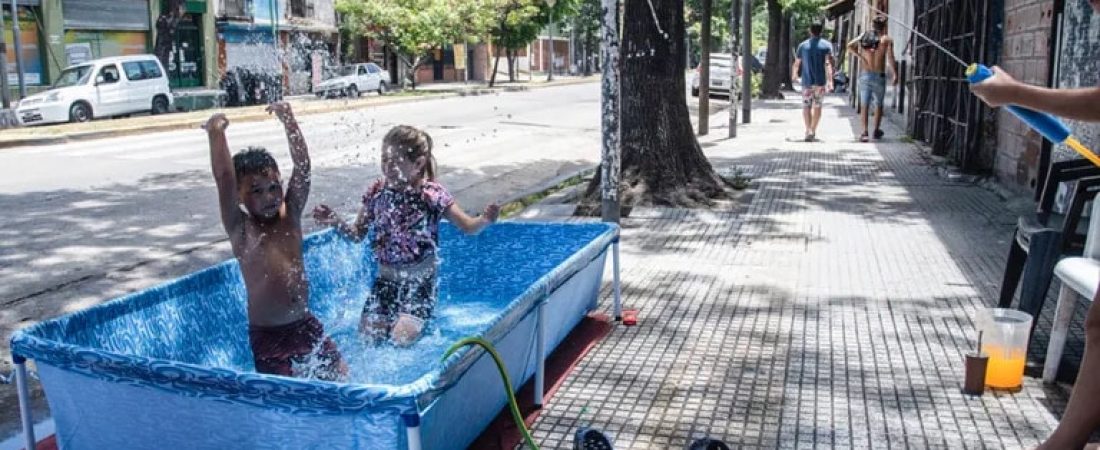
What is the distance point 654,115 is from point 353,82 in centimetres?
2626

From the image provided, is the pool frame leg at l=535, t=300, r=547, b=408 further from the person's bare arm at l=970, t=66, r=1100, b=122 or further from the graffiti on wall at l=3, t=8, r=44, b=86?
the graffiti on wall at l=3, t=8, r=44, b=86

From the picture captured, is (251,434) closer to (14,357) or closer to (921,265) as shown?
(14,357)

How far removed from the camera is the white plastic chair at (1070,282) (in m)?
3.70

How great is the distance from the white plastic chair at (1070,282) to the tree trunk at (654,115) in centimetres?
490

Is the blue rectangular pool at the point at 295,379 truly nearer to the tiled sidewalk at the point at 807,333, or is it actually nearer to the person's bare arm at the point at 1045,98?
the tiled sidewalk at the point at 807,333

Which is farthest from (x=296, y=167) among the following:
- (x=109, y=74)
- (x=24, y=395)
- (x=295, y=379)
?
(x=109, y=74)

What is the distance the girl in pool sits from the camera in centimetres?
424

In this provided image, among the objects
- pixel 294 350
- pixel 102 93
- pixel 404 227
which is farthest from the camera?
pixel 102 93

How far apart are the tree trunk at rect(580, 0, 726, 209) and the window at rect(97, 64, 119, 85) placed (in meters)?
17.2

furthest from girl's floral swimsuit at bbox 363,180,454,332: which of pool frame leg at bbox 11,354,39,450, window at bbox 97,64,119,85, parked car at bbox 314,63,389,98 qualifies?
parked car at bbox 314,63,389,98

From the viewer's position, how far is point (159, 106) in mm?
24000

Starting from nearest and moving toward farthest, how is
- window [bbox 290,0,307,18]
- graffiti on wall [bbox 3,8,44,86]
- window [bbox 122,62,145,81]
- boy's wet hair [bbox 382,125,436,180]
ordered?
boy's wet hair [bbox 382,125,436,180] → window [bbox 122,62,145,81] → graffiti on wall [bbox 3,8,44,86] → window [bbox 290,0,307,18]

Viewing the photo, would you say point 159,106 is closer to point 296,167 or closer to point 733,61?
point 733,61

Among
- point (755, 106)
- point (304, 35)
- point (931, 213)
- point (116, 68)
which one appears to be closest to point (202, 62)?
point (304, 35)
